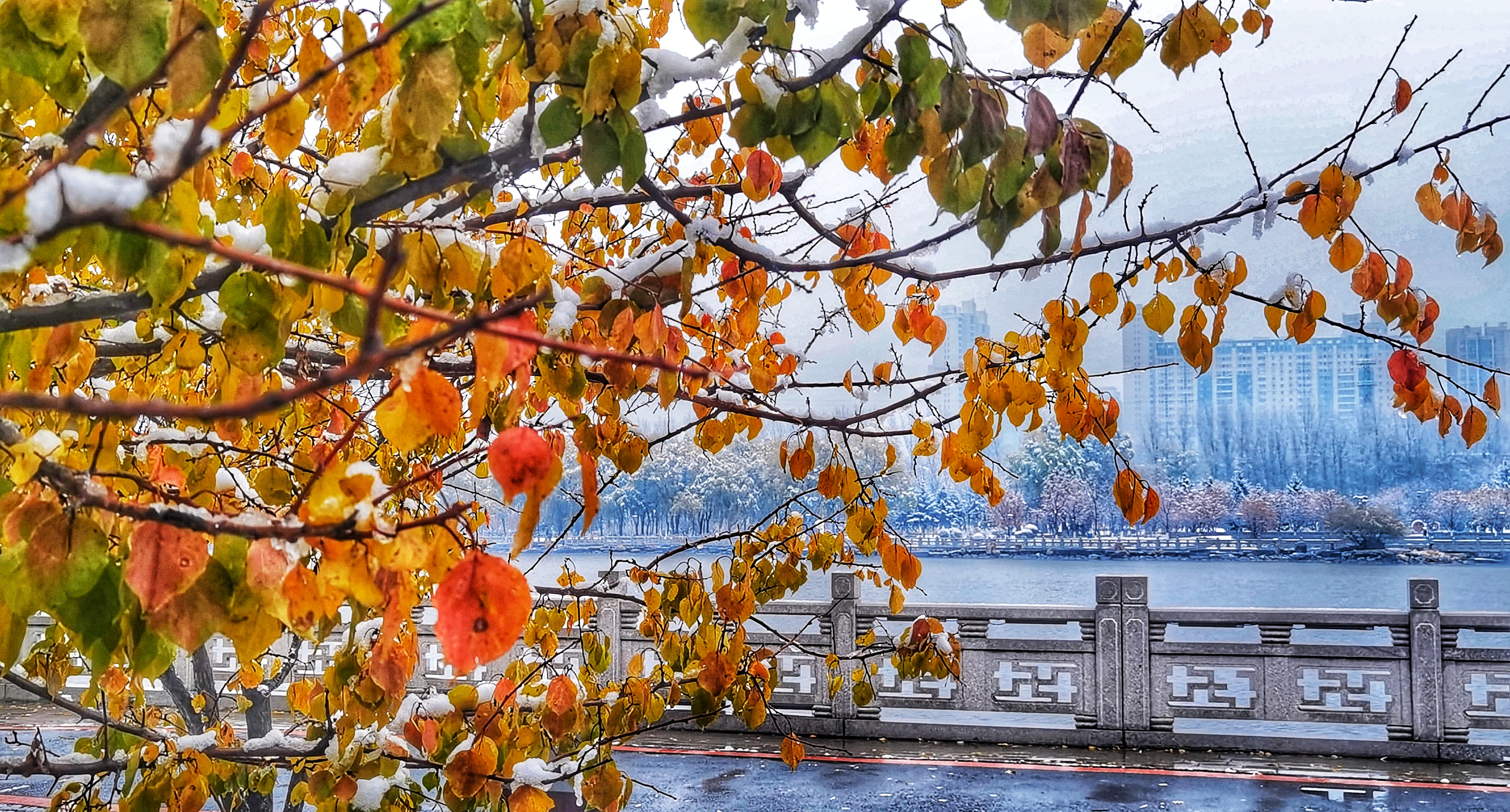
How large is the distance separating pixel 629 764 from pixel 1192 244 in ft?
22.2

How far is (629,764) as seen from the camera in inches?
307

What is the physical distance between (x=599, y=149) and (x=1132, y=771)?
7222 millimetres

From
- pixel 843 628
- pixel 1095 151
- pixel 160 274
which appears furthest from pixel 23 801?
pixel 1095 151

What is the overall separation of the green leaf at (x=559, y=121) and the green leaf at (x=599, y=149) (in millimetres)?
19

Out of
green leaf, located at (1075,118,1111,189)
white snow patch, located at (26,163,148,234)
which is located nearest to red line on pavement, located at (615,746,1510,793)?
green leaf, located at (1075,118,1111,189)

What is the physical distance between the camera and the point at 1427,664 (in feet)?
24.1

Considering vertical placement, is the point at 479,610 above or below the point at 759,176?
below

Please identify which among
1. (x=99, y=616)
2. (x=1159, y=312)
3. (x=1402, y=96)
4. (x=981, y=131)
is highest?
(x=1402, y=96)

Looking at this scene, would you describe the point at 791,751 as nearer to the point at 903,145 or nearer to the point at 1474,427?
the point at 1474,427

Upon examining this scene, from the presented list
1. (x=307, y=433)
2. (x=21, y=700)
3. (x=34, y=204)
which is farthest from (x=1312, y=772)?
(x=21, y=700)

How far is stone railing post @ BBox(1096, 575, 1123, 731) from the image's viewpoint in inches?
308

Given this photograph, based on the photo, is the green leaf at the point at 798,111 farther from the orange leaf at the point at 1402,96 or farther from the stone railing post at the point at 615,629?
the stone railing post at the point at 615,629

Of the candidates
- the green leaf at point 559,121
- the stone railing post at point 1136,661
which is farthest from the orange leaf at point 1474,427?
the stone railing post at point 1136,661

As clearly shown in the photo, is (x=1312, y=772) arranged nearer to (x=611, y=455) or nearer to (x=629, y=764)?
(x=629, y=764)
